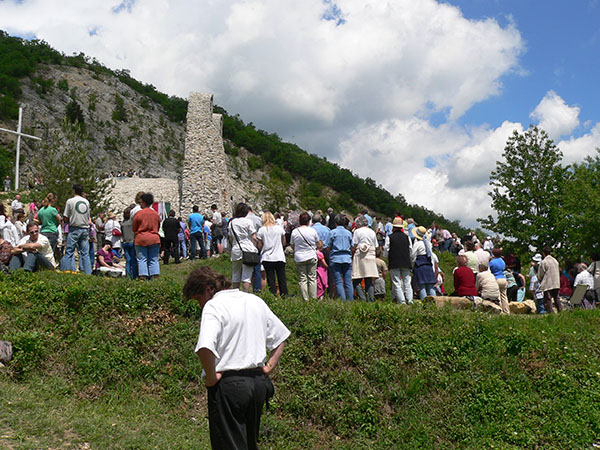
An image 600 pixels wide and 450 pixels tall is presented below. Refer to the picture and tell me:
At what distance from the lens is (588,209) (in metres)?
21.1

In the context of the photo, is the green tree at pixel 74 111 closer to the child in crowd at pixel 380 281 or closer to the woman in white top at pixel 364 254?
the child in crowd at pixel 380 281

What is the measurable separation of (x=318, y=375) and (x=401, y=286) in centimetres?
361

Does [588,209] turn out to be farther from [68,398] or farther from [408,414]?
[68,398]

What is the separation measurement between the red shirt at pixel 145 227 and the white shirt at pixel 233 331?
20.6 feet

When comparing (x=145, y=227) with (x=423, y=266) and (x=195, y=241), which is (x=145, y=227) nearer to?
(x=423, y=266)

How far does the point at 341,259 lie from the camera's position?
9.66 meters

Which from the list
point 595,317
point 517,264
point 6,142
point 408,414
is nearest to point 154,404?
point 408,414

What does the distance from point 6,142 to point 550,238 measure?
188 ft

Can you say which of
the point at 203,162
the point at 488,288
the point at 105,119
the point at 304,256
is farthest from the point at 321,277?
the point at 105,119

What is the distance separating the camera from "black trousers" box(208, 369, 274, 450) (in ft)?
11.0

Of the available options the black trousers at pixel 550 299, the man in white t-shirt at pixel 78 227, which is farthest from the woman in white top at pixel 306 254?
the black trousers at pixel 550 299

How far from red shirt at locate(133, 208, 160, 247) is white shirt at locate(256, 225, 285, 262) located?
2.06 metres

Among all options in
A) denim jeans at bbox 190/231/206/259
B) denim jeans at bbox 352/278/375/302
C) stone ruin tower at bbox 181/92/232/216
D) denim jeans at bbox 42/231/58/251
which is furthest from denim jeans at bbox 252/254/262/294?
stone ruin tower at bbox 181/92/232/216

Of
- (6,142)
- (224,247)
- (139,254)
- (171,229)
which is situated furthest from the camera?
(6,142)
